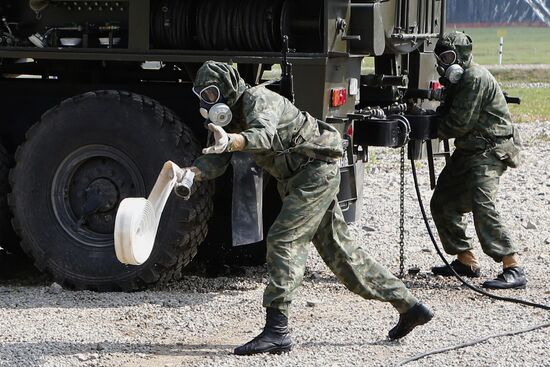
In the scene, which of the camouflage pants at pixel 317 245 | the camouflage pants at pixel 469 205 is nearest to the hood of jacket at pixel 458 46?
the camouflage pants at pixel 469 205

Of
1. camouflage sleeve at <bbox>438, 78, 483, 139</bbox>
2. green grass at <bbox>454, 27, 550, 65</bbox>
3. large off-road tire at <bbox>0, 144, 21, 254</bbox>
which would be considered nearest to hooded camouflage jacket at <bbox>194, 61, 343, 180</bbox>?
camouflage sleeve at <bbox>438, 78, 483, 139</bbox>

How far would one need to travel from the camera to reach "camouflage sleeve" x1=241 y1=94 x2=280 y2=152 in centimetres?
621

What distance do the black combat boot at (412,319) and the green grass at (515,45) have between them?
104ft

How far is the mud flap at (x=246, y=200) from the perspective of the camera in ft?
24.4

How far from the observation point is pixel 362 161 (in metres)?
8.77

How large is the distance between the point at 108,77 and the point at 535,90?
1907cm

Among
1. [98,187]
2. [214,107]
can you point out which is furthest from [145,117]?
[214,107]

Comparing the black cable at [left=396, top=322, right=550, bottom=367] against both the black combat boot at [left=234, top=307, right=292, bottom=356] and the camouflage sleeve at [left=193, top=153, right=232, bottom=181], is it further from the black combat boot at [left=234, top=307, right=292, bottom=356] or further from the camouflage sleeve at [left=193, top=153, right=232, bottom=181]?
the camouflage sleeve at [left=193, top=153, right=232, bottom=181]

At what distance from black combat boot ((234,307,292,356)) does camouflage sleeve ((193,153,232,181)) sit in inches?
29.4

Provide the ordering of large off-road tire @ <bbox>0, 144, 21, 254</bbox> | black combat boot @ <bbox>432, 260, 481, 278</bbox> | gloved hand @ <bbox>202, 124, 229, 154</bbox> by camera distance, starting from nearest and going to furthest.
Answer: gloved hand @ <bbox>202, 124, 229, 154</bbox> → large off-road tire @ <bbox>0, 144, 21, 254</bbox> → black combat boot @ <bbox>432, 260, 481, 278</bbox>

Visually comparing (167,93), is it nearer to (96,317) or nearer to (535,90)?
(96,317)

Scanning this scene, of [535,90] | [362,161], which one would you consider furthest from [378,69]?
[535,90]

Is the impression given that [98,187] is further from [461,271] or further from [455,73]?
[461,271]

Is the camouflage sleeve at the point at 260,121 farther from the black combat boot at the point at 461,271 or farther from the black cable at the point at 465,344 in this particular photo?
the black combat boot at the point at 461,271
